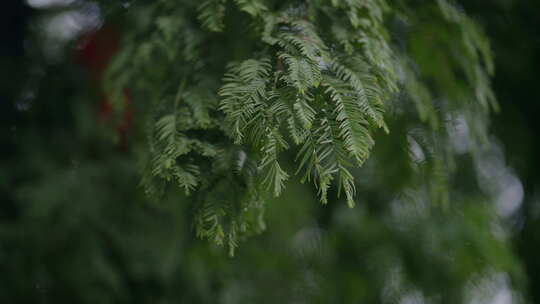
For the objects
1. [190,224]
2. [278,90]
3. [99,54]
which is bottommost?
[190,224]

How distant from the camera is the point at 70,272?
2.13 m

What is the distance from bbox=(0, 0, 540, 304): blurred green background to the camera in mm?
2117

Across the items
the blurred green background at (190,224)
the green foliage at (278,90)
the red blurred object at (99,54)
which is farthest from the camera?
the red blurred object at (99,54)

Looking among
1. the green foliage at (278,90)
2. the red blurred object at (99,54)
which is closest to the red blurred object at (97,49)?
the red blurred object at (99,54)

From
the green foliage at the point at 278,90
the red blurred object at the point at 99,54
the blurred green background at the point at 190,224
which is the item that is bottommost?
the blurred green background at the point at 190,224

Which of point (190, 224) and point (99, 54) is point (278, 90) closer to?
point (190, 224)

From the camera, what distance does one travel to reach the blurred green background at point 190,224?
2.12 m

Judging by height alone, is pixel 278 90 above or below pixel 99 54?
above

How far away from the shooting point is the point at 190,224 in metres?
1.98

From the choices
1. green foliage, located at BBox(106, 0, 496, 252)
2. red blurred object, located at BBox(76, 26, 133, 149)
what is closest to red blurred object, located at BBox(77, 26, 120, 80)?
red blurred object, located at BBox(76, 26, 133, 149)

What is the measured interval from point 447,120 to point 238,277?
1164 mm

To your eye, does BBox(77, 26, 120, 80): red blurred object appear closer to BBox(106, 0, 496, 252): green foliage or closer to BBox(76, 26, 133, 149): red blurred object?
BBox(76, 26, 133, 149): red blurred object

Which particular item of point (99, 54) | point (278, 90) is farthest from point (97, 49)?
point (278, 90)

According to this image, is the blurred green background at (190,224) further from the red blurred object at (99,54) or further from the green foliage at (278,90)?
the green foliage at (278,90)
